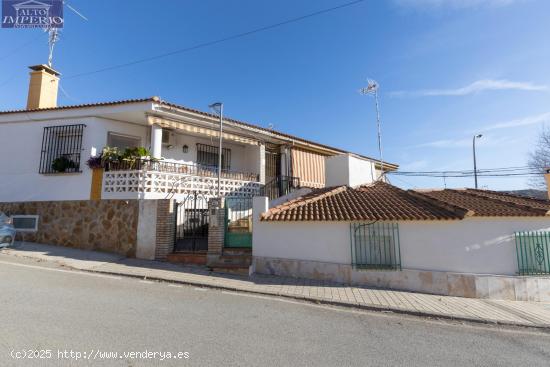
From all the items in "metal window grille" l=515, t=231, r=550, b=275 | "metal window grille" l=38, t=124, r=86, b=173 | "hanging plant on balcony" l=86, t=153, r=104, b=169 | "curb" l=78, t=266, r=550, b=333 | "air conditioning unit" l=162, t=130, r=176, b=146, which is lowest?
"curb" l=78, t=266, r=550, b=333

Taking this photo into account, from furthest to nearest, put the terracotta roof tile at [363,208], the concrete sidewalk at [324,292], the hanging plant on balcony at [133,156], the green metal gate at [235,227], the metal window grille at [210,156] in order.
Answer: the metal window grille at [210,156] → the hanging plant on balcony at [133,156] → the green metal gate at [235,227] → the terracotta roof tile at [363,208] → the concrete sidewalk at [324,292]

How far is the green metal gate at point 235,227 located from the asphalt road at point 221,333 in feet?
11.3

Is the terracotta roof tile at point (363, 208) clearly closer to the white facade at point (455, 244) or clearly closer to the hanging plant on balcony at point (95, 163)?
the white facade at point (455, 244)

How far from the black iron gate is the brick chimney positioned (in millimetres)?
9749

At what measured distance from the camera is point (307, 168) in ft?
62.0

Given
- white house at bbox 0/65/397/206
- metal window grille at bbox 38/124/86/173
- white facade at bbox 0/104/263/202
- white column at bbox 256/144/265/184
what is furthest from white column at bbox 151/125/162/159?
white column at bbox 256/144/265/184

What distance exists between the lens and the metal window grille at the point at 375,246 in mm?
9016

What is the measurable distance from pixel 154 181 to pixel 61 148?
4.74m

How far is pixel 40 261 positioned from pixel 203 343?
8.76m

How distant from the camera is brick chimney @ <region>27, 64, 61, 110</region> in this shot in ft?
49.4

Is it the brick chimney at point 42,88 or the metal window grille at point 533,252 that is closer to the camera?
the metal window grille at point 533,252

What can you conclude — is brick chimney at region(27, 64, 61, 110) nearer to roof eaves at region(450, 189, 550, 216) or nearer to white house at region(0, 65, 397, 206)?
white house at region(0, 65, 397, 206)

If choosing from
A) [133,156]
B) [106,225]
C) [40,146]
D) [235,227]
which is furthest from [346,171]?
[40,146]

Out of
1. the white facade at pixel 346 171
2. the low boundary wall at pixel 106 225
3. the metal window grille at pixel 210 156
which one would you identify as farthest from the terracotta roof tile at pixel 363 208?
the metal window grille at pixel 210 156
